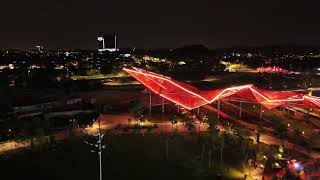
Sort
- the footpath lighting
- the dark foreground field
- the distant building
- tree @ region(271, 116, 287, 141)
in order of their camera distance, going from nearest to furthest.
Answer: the footpath lighting
the dark foreground field
tree @ region(271, 116, 287, 141)
the distant building

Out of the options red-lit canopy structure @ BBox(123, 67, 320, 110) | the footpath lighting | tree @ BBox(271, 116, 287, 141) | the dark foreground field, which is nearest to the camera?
the footpath lighting

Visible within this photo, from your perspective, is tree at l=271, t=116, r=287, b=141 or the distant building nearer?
tree at l=271, t=116, r=287, b=141

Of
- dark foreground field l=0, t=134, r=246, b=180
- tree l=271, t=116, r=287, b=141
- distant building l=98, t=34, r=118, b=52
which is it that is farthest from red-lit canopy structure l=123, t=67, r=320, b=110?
distant building l=98, t=34, r=118, b=52

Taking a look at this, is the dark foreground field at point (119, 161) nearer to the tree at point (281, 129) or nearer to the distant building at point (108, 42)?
the tree at point (281, 129)

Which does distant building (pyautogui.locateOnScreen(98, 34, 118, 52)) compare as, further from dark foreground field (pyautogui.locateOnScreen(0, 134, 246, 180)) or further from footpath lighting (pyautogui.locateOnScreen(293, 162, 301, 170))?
footpath lighting (pyautogui.locateOnScreen(293, 162, 301, 170))

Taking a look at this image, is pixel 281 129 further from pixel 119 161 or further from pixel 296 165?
pixel 119 161

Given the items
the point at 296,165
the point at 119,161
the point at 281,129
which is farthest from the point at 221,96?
the point at 296,165

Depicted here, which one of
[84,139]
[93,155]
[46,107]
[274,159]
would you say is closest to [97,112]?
[46,107]

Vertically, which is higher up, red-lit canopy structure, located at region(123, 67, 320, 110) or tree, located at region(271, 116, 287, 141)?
red-lit canopy structure, located at region(123, 67, 320, 110)
